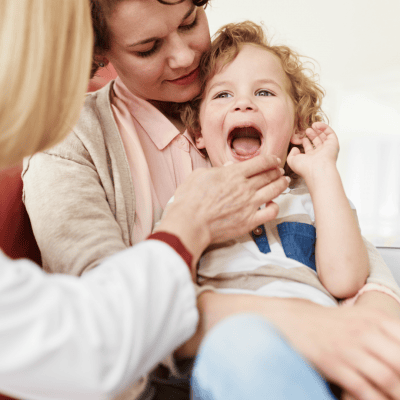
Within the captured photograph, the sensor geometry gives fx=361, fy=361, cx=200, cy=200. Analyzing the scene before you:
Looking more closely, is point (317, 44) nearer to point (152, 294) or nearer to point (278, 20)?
point (278, 20)

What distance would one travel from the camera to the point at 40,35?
18.2 inches

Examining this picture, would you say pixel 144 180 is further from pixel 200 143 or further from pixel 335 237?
pixel 335 237

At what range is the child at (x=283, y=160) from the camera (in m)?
0.74

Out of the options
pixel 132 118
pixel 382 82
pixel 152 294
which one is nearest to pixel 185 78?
pixel 132 118

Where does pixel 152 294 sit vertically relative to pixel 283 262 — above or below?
above

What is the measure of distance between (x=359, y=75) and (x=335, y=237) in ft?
5.38

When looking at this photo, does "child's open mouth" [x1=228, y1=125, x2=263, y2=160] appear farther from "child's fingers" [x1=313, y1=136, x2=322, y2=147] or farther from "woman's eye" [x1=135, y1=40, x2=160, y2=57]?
"woman's eye" [x1=135, y1=40, x2=160, y2=57]

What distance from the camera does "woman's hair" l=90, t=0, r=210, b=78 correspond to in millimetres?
799

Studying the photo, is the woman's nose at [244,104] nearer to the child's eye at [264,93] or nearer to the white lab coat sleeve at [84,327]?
the child's eye at [264,93]

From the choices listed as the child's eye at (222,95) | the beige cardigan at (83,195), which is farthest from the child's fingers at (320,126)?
the beige cardigan at (83,195)

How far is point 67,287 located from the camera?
379 mm

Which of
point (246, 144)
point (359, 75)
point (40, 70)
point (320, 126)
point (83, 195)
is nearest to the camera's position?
point (40, 70)

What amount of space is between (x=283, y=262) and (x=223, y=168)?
23 cm

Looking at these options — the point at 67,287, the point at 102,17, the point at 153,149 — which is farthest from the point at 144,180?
the point at 67,287
